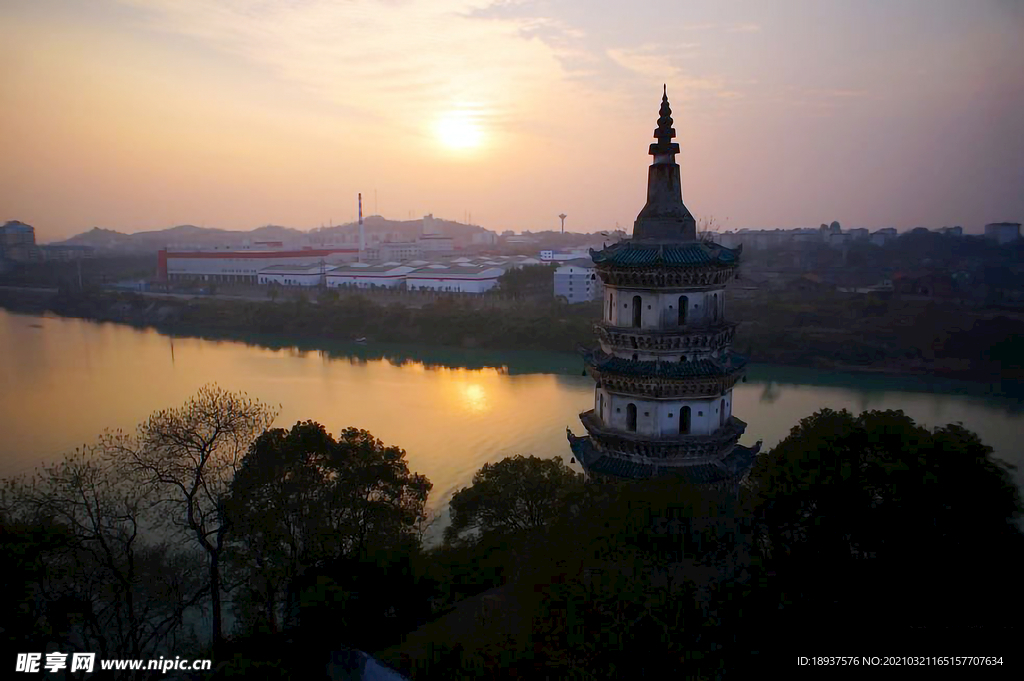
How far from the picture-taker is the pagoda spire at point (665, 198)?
4867mm

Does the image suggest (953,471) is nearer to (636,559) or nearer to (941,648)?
(941,648)

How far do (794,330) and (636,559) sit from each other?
65.3ft

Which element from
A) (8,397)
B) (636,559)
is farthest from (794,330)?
(8,397)

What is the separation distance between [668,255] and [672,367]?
799 millimetres

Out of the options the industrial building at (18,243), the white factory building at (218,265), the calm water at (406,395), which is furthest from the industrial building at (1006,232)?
the industrial building at (18,243)

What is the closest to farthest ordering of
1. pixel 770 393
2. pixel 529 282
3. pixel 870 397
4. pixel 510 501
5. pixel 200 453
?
pixel 200 453
pixel 510 501
pixel 870 397
pixel 770 393
pixel 529 282

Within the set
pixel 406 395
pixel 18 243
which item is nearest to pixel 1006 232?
pixel 406 395

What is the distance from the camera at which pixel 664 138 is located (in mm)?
4898

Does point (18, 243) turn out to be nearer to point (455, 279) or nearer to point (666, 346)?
point (455, 279)

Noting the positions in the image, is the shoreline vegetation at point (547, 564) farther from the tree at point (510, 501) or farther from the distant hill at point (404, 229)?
the distant hill at point (404, 229)

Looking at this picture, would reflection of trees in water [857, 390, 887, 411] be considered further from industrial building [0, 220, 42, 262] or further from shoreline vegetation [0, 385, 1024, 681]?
Result: industrial building [0, 220, 42, 262]

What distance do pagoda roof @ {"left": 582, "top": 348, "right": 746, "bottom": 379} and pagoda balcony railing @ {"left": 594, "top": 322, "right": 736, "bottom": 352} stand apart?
101 millimetres

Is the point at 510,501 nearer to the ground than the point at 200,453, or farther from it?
nearer to the ground

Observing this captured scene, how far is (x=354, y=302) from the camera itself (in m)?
27.1
